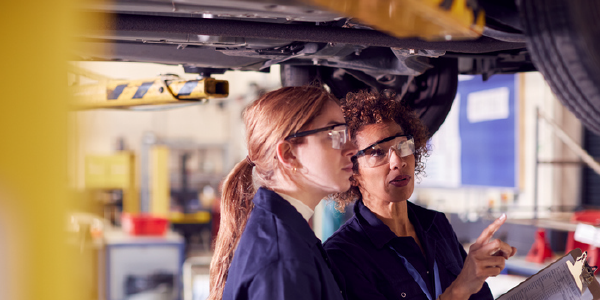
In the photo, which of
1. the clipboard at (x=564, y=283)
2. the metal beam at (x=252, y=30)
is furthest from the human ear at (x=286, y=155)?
the clipboard at (x=564, y=283)

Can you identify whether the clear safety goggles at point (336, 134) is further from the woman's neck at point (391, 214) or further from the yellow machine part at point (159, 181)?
the yellow machine part at point (159, 181)

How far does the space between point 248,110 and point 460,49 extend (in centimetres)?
61

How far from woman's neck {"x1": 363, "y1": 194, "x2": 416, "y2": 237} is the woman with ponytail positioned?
0.47 m

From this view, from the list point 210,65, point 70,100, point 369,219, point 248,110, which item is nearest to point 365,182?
point 369,219

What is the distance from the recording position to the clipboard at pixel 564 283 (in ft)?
4.80

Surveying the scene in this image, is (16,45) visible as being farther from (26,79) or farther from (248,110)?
(248,110)

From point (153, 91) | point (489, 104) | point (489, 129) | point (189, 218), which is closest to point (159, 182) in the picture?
point (189, 218)

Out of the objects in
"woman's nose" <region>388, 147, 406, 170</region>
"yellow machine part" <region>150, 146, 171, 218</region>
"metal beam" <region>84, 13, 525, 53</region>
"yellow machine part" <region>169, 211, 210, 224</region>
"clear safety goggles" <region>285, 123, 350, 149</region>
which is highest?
"metal beam" <region>84, 13, 525, 53</region>

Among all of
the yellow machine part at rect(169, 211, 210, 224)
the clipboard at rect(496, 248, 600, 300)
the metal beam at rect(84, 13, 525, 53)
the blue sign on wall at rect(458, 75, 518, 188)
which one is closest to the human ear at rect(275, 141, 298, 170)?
the metal beam at rect(84, 13, 525, 53)

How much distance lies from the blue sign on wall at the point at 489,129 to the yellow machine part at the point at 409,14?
16.8 ft

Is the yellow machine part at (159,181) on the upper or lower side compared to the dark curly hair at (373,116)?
lower

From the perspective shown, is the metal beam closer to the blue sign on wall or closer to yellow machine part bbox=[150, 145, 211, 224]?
the blue sign on wall

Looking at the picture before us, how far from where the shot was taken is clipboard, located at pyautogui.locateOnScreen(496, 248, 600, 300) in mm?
1463

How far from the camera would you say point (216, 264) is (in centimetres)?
145
